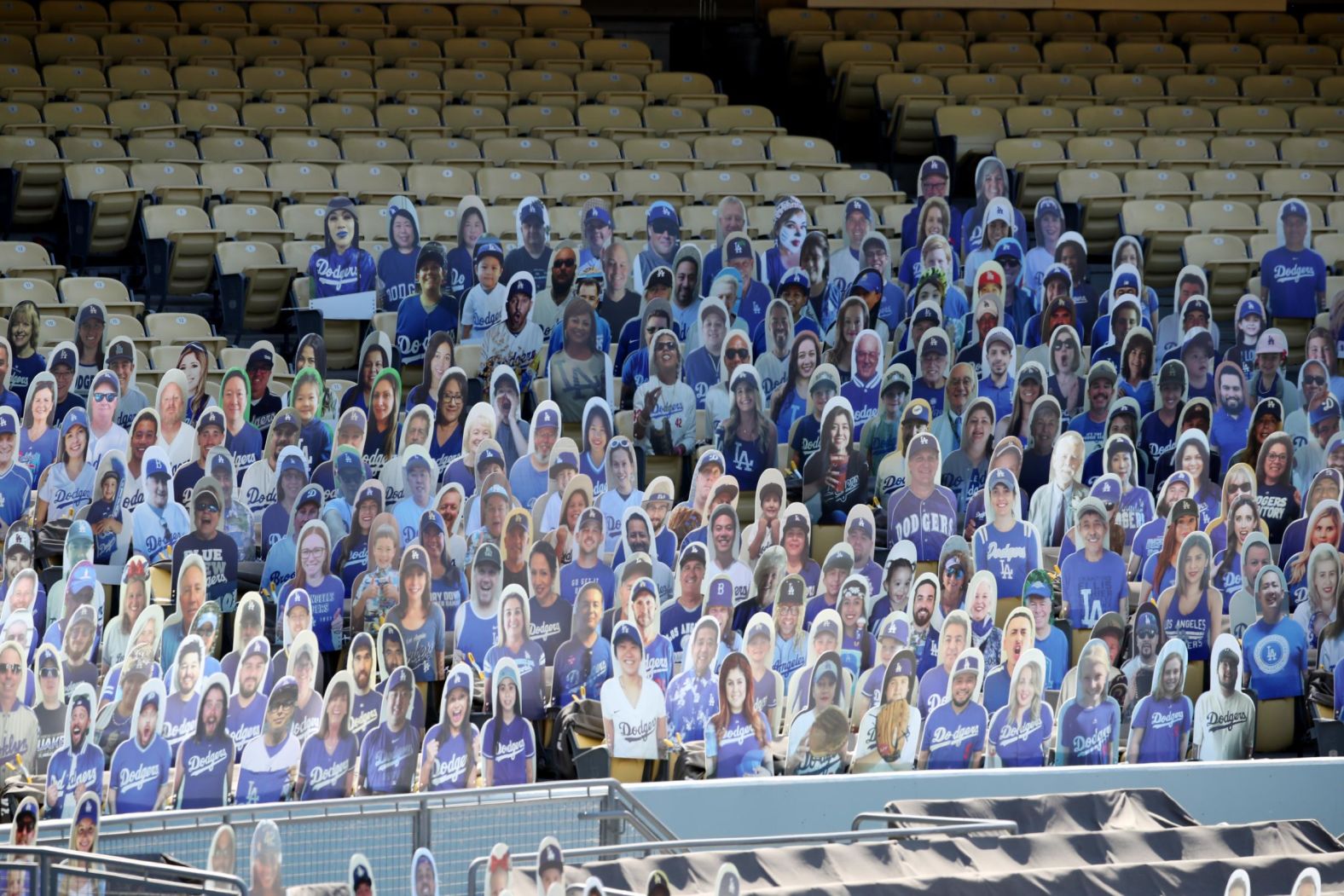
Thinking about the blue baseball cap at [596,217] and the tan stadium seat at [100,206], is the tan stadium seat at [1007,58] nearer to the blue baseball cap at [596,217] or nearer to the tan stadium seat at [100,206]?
the blue baseball cap at [596,217]

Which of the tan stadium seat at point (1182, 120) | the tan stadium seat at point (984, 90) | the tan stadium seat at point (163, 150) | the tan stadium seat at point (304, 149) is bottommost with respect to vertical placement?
the tan stadium seat at point (163, 150)

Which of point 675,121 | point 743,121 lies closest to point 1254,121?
point 743,121

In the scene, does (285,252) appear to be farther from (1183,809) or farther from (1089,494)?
(1183,809)

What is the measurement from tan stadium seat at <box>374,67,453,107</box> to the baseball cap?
6327 millimetres

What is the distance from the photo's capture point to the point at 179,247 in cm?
1234

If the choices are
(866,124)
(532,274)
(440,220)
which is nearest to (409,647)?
(532,274)

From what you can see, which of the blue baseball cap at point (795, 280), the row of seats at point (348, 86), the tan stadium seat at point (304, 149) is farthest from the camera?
the row of seats at point (348, 86)

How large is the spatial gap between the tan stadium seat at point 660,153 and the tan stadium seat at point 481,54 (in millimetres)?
1586

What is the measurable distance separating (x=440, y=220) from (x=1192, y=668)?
5.64m

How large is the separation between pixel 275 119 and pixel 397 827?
26.1 ft

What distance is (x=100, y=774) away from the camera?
26.4ft

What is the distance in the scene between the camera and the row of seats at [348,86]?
1444 centimetres

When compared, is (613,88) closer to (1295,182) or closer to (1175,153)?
(1175,153)

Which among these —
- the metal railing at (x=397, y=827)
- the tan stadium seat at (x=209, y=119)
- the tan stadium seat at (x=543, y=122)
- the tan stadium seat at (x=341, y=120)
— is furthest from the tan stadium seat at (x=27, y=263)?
the metal railing at (x=397, y=827)
